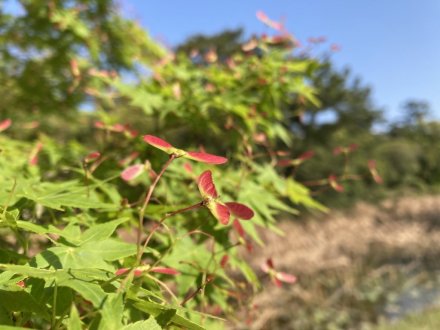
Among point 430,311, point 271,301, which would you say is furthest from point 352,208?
point 271,301

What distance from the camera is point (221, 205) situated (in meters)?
0.75

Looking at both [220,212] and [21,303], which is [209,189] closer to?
[220,212]

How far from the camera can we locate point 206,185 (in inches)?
29.3

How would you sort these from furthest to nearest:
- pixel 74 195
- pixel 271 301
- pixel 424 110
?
pixel 424 110
pixel 271 301
pixel 74 195

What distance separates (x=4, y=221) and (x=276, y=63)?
1744mm

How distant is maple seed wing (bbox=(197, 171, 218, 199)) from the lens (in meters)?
0.74

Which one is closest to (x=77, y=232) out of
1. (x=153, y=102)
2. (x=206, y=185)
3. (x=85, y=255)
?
(x=85, y=255)

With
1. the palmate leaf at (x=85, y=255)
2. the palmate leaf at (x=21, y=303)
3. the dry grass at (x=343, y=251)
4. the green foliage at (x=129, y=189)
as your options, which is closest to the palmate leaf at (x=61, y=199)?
the green foliage at (x=129, y=189)

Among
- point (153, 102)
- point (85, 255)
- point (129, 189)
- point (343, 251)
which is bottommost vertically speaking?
point (85, 255)

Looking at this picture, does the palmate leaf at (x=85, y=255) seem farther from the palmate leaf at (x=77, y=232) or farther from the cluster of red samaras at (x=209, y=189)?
the cluster of red samaras at (x=209, y=189)

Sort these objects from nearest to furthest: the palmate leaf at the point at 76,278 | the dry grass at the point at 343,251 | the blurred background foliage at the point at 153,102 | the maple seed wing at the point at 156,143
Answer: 1. the palmate leaf at the point at 76,278
2. the maple seed wing at the point at 156,143
3. the blurred background foliage at the point at 153,102
4. the dry grass at the point at 343,251

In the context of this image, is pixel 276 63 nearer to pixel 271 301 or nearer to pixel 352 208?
pixel 271 301

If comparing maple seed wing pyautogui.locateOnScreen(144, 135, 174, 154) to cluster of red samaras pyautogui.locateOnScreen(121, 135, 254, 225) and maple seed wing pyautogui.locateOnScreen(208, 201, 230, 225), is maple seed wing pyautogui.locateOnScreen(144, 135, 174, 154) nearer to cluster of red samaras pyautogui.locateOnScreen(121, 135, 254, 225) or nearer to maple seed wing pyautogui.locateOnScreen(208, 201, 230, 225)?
cluster of red samaras pyautogui.locateOnScreen(121, 135, 254, 225)

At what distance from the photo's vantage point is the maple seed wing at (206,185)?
2.42ft
